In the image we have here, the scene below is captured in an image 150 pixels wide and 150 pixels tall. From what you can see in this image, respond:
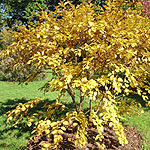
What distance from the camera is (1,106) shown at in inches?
187

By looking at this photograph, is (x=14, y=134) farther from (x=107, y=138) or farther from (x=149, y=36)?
(x=149, y=36)

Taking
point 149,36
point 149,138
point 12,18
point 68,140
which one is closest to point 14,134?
point 68,140

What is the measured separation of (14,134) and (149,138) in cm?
287

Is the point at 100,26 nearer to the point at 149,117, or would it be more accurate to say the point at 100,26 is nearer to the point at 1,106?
the point at 149,117

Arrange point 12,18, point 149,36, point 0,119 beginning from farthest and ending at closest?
1. point 12,18
2. point 0,119
3. point 149,36

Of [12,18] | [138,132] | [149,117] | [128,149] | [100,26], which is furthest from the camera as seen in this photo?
[12,18]

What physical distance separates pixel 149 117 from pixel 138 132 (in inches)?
42.6

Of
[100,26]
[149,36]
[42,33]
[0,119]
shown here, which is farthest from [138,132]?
[0,119]

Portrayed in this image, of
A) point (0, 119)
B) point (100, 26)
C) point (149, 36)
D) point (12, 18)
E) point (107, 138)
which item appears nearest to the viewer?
point (100, 26)

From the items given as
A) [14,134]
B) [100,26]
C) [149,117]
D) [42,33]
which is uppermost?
[100,26]

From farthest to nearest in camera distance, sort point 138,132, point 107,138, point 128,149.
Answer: point 138,132 < point 107,138 < point 128,149

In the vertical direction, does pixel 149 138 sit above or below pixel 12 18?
below

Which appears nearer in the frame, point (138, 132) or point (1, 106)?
point (138, 132)

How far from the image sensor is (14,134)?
311 cm
